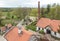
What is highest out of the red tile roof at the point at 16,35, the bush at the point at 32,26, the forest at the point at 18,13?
the forest at the point at 18,13

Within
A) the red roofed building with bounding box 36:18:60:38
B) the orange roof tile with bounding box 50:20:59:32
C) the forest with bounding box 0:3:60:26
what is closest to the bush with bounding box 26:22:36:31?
the red roofed building with bounding box 36:18:60:38

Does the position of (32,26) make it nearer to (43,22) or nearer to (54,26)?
(43,22)

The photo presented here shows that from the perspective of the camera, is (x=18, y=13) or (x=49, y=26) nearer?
(x=49, y=26)

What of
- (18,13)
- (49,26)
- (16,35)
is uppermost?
(18,13)

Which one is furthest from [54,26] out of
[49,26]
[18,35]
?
[18,35]

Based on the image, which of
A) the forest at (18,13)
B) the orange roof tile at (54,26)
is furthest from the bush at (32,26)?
the orange roof tile at (54,26)

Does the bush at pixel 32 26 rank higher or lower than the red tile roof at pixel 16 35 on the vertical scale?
higher

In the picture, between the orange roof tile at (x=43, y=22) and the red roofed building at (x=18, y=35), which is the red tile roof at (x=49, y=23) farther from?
Answer: the red roofed building at (x=18, y=35)
